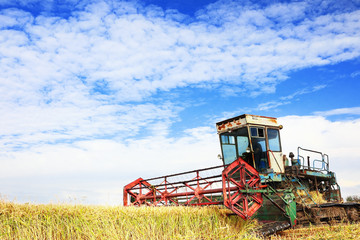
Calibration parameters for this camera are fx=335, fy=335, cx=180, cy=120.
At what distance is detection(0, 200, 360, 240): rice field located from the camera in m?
5.79

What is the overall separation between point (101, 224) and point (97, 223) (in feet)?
0.27

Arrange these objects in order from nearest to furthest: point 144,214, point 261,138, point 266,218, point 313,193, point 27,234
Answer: point 27,234 < point 144,214 < point 266,218 < point 261,138 < point 313,193

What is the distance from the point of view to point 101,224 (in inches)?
243

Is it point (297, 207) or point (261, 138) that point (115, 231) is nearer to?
point (297, 207)

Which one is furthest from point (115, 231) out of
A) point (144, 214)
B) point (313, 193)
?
point (313, 193)

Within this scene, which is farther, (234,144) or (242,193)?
A: (234,144)

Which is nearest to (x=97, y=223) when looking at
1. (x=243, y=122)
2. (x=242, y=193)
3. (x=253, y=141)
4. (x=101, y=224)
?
(x=101, y=224)

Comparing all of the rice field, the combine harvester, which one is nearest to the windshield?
the combine harvester

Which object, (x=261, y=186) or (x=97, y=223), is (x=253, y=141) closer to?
(x=261, y=186)

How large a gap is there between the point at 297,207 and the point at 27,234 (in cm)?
676

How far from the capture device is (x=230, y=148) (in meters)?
11.6

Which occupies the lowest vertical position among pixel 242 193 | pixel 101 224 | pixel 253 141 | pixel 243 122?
pixel 101 224

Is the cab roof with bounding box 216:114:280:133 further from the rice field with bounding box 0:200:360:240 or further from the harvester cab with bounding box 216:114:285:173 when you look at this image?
the rice field with bounding box 0:200:360:240

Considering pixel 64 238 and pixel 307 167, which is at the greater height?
pixel 307 167
